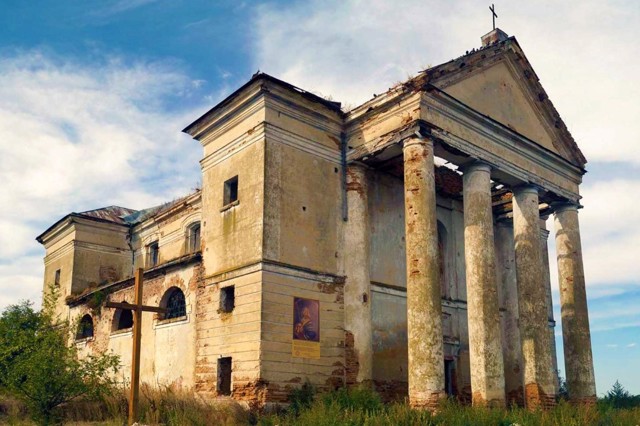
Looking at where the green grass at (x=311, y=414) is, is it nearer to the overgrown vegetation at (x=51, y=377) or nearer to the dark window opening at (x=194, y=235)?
the overgrown vegetation at (x=51, y=377)

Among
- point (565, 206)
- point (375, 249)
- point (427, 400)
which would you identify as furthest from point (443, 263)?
point (427, 400)

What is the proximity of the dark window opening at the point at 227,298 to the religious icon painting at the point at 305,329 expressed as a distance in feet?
5.47

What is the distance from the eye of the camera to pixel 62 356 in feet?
39.6

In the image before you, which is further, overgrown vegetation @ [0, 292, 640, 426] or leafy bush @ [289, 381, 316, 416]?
leafy bush @ [289, 381, 316, 416]

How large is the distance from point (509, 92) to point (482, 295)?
6.36 m

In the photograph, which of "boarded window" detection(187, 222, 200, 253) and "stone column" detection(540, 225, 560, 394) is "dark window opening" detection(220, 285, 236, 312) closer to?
"boarded window" detection(187, 222, 200, 253)

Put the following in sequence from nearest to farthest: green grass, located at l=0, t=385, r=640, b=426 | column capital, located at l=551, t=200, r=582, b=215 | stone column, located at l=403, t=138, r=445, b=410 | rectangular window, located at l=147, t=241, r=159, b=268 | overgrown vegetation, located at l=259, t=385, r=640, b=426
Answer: overgrown vegetation, located at l=259, t=385, r=640, b=426 → green grass, located at l=0, t=385, r=640, b=426 → stone column, located at l=403, t=138, r=445, b=410 → column capital, located at l=551, t=200, r=582, b=215 → rectangular window, located at l=147, t=241, r=159, b=268

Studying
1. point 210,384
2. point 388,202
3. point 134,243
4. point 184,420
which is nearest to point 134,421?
point 184,420

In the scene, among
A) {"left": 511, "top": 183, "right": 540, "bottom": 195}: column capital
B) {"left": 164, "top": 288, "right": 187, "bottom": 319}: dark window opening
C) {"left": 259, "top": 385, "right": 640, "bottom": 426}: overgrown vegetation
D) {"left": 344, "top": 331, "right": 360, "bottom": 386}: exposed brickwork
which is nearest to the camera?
{"left": 259, "top": 385, "right": 640, "bottom": 426}: overgrown vegetation

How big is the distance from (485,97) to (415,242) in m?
5.33

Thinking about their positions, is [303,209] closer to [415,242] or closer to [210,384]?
[415,242]

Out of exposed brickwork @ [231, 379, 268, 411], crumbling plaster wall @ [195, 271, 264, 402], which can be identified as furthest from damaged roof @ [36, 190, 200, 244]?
exposed brickwork @ [231, 379, 268, 411]

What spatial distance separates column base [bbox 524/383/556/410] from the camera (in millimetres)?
16312

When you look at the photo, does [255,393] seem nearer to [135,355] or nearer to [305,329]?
[305,329]
